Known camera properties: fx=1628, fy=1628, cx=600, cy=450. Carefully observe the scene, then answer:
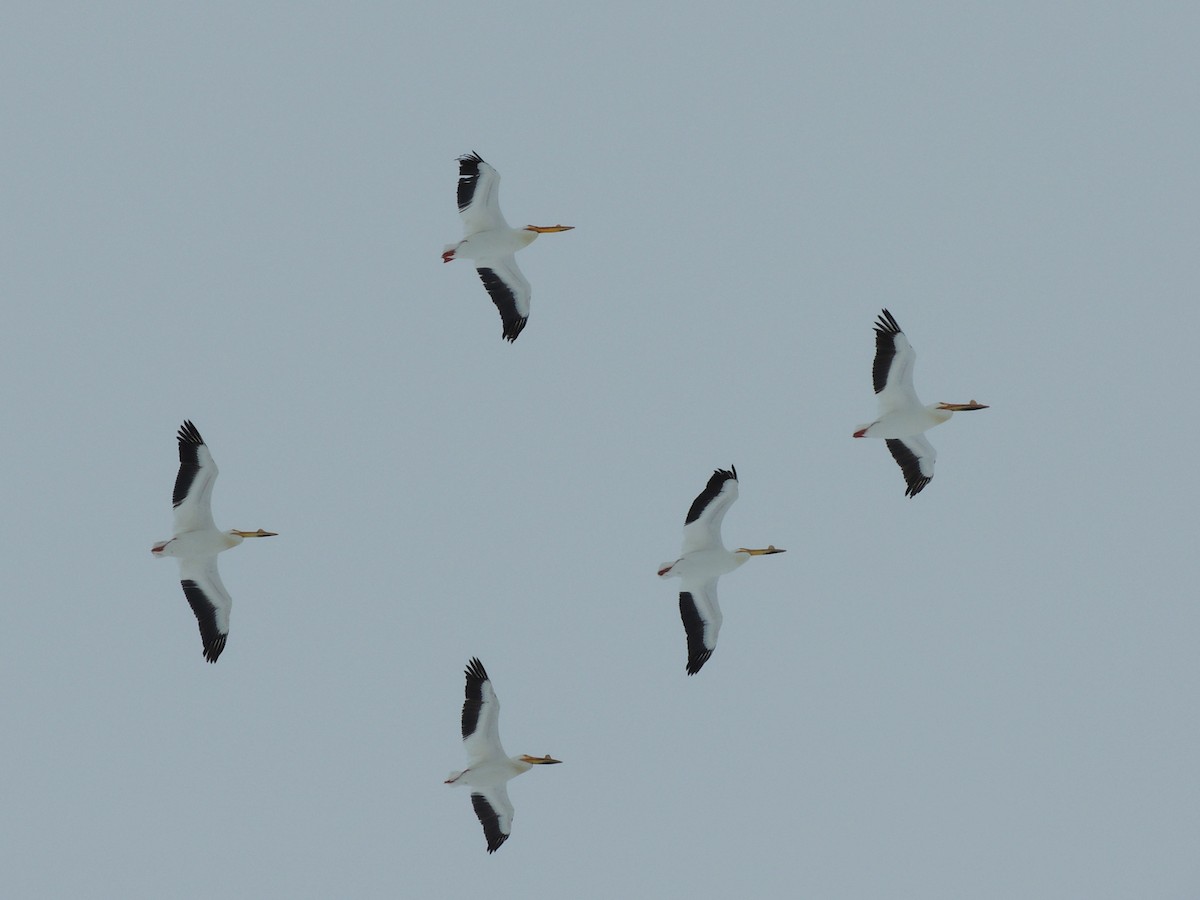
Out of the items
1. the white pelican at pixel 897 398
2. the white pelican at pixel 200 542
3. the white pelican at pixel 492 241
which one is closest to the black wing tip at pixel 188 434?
the white pelican at pixel 200 542

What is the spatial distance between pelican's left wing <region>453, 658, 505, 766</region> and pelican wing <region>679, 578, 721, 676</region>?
11.0 feet

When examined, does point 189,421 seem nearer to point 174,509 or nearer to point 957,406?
point 174,509

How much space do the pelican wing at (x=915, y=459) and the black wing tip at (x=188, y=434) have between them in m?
11.0

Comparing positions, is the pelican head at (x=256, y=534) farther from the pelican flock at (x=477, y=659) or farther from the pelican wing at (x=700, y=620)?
the pelican wing at (x=700, y=620)

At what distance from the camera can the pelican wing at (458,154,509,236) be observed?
25.6m

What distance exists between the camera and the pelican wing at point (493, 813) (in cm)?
2452

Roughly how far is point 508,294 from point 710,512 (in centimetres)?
496

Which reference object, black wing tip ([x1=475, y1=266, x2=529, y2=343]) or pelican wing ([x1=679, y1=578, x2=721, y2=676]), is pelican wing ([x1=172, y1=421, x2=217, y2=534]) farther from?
pelican wing ([x1=679, y1=578, x2=721, y2=676])

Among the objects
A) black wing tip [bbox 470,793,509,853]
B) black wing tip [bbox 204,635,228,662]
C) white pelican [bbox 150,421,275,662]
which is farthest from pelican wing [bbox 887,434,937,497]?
black wing tip [bbox 204,635,228,662]

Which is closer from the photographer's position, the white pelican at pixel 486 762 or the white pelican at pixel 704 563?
the white pelican at pixel 486 762

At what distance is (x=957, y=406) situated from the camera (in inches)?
1033

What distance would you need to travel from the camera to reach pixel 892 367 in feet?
84.3

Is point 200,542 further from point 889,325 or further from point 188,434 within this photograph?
point 889,325

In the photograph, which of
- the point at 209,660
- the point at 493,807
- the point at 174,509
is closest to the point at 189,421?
the point at 174,509
